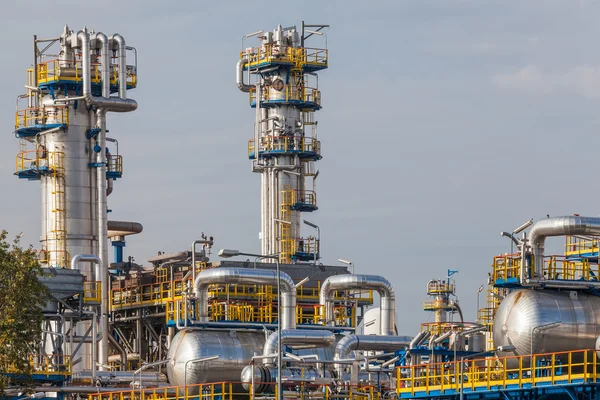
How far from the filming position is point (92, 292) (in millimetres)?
75188

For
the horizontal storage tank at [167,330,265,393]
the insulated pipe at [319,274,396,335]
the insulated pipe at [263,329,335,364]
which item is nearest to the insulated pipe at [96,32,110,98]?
the insulated pipe at [319,274,396,335]

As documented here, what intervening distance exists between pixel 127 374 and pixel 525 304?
79.5 ft

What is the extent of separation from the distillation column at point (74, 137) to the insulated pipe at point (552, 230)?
102 feet

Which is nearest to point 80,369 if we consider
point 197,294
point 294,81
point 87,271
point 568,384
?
point 87,271

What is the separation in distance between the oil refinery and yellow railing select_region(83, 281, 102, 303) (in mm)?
133

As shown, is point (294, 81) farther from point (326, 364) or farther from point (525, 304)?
point (525, 304)

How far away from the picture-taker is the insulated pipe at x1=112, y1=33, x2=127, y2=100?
275 feet

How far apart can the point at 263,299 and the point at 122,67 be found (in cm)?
1634

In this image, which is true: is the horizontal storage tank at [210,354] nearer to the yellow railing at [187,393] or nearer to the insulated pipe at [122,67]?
the yellow railing at [187,393]

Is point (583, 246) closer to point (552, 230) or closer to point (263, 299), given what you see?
point (552, 230)

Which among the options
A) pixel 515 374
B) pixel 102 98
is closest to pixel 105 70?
pixel 102 98

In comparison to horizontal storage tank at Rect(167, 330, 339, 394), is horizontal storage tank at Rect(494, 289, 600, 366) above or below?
above

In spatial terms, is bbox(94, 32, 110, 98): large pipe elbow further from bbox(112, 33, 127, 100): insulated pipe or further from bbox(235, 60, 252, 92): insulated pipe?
bbox(235, 60, 252, 92): insulated pipe

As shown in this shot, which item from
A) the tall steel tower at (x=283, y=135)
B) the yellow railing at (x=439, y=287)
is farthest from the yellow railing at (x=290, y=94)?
the yellow railing at (x=439, y=287)
